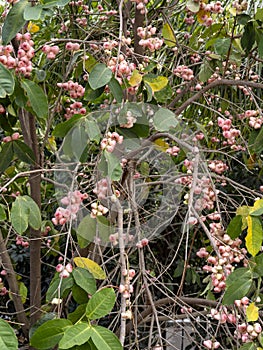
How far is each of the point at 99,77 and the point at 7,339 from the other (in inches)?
20.7

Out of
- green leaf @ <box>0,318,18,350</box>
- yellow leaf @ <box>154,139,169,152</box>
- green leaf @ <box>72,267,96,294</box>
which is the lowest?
yellow leaf @ <box>154,139,169,152</box>

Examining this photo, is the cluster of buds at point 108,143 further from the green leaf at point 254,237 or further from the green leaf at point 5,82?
the green leaf at point 254,237

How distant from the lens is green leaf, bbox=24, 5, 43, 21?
100 centimetres

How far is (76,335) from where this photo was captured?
0.87 m

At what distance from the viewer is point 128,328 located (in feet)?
5.99

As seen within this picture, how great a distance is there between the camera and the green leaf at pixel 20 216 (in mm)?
1155

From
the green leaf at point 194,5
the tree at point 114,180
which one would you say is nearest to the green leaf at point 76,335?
the tree at point 114,180

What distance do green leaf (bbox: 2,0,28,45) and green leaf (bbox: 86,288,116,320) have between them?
522 mm

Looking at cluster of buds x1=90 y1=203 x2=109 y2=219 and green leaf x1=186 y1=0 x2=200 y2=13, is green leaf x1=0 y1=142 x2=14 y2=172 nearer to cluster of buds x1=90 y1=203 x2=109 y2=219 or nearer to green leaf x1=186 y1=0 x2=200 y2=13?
cluster of buds x1=90 y1=203 x2=109 y2=219

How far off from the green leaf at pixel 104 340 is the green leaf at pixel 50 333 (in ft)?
0.19

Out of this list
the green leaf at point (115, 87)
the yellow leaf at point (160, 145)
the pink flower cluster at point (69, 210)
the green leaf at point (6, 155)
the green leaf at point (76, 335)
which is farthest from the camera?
the yellow leaf at point (160, 145)

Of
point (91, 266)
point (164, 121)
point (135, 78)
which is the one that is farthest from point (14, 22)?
point (91, 266)

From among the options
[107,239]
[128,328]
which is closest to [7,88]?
[107,239]

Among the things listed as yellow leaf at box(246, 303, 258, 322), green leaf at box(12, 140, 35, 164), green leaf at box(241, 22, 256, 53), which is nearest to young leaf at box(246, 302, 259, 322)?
yellow leaf at box(246, 303, 258, 322)
